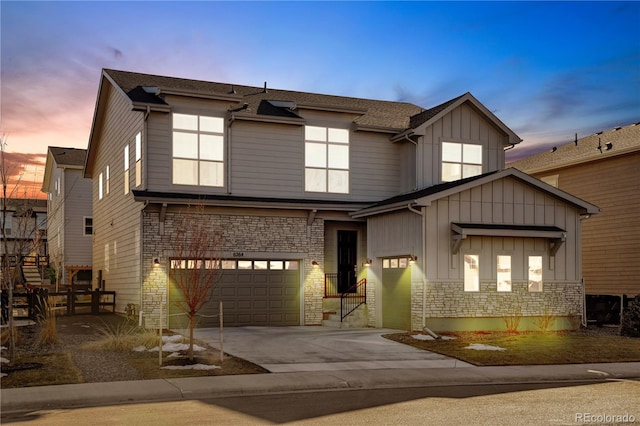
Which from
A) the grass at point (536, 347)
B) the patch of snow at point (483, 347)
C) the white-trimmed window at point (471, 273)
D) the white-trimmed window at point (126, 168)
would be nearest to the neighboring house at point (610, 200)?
the grass at point (536, 347)

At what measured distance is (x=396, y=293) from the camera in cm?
2550

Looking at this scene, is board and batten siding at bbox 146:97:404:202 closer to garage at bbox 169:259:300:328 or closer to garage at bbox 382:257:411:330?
garage at bbox 169:259:300:328

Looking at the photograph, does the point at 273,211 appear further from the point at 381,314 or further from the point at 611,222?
the point at 611,222

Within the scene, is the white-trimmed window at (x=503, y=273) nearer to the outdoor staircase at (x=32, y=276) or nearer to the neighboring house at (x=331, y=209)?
the neighboring house at (x=331, y=209)

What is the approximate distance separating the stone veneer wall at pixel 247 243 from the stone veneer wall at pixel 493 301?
4968mm

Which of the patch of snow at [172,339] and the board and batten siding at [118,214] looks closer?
the patch of snow at [172,339]

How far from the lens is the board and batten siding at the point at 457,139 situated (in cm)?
2842

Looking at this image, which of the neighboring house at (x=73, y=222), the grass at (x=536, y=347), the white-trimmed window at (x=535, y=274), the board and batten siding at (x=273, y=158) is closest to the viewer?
the grass at (x=536, y=347)

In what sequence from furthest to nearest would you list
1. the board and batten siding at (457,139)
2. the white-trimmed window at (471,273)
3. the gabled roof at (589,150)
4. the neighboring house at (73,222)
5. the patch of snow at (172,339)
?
the neighboring house at (73,222)
the gabled roof at (589,150)
the board and batten siding at (457,139)
the white-trimmed window at (471,273)
the patch of snow at (172,339)

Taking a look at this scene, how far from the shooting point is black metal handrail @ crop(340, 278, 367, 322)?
27.5m

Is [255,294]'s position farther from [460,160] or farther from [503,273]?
[460,160]

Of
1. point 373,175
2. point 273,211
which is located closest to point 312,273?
point 273,211

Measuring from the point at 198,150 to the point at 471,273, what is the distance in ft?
35.7

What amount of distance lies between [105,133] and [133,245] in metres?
9.21
